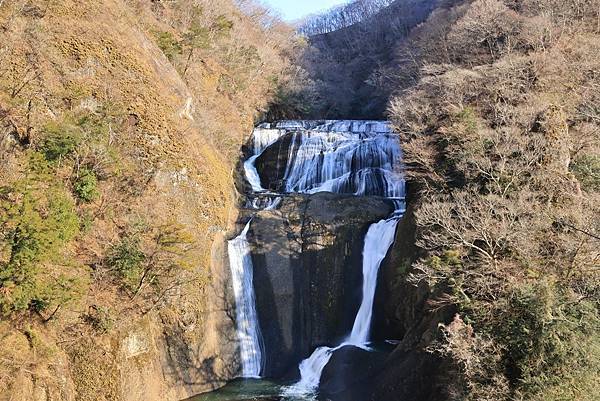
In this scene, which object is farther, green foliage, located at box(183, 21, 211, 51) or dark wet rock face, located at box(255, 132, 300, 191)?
dark wet rock face, located at box(255, 132, 300, 191)

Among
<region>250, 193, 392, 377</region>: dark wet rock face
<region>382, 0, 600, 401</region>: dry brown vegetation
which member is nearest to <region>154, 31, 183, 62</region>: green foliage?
<region>250, 193, 392, 377</region>: dark wet rock face

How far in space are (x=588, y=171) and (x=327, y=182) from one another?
1357cm

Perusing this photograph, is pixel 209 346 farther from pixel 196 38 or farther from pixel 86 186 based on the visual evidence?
pixel 196 38

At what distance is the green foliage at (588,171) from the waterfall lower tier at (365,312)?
765 cm

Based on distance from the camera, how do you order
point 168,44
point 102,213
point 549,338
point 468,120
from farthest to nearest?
1. point 168,44
2. point 468,120
3. point 102,213
4. point 549,338

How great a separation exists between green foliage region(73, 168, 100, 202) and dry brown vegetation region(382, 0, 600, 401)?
11.8 m

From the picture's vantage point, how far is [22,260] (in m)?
10.7

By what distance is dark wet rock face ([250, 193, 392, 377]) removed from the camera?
18844 mm

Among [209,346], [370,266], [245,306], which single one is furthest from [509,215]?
[209,346]

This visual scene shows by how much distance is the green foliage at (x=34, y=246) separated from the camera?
35.1 feet

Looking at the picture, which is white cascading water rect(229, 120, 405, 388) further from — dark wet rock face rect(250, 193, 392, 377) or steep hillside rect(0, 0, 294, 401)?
steep hillside rect(0, 0, 294, 401)

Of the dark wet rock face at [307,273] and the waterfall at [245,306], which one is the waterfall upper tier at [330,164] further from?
the waterfall at [245,306]

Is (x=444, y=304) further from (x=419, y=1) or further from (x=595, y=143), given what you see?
(x=419, y=1)

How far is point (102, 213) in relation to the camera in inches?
598
